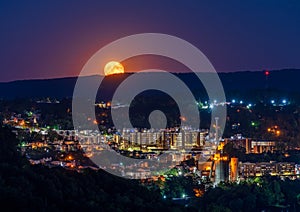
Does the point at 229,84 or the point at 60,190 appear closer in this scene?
the point at 60,190

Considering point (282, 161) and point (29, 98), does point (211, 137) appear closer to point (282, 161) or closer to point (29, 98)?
point (282, 161)

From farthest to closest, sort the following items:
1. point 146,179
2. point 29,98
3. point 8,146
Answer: point 29,98
point 146,179
point 8,146

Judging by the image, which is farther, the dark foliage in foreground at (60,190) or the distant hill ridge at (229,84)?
the distant hill ridge at (229,84)

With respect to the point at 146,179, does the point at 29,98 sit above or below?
above

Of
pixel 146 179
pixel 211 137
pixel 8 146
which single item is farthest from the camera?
pixel 211 137

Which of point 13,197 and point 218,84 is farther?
point 218,84

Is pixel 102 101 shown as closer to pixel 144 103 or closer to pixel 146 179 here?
pixel 144 103

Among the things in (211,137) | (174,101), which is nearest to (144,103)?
(174,101)

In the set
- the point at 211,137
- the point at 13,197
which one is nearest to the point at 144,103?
the point at 211,137

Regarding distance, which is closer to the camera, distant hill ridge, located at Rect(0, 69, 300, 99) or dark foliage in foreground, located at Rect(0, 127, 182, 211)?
dark foliage in foreground, located at Rect(0, 127, 182, 211)
